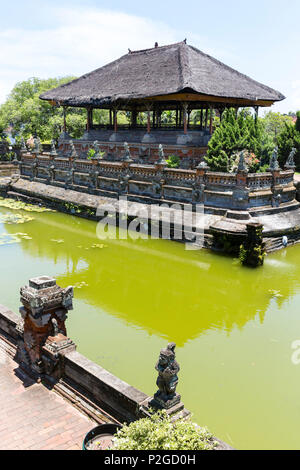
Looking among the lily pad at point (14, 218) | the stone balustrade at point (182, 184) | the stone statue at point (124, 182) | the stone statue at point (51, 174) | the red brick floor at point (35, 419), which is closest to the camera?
the red brick floor at point (35, 419)

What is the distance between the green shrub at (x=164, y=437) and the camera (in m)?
3.68

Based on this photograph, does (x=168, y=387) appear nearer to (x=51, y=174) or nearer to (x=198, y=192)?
(x=198, y=192)

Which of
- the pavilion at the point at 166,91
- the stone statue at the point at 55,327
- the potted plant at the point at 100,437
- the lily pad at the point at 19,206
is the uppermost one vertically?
the pavilion at the point at 166,91

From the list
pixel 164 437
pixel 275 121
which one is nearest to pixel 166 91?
pixel 164 437

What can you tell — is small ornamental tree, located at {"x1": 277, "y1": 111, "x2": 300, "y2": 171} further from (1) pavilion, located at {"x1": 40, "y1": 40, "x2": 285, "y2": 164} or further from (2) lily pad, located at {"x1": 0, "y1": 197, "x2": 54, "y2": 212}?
(2) lily pad, located at {"x1": 0, "y1": 197, "x2": 54, "y2": 212}

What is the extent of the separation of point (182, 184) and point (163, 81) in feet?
29.2

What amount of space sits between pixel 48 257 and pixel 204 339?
23.3 ft

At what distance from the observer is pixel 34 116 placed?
3719 cm

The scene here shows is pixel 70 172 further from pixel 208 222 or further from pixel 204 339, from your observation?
pixel 204 339

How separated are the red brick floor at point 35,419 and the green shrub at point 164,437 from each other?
1072 millimetres

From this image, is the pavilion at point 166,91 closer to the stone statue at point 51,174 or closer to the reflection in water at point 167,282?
the stone statue at point 51,174

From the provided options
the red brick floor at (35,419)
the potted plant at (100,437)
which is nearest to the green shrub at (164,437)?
the potted plant at (100,437)

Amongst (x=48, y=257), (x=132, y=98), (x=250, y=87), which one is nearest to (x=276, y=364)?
(x=48, y=257)

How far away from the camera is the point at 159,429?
3.78 metres
